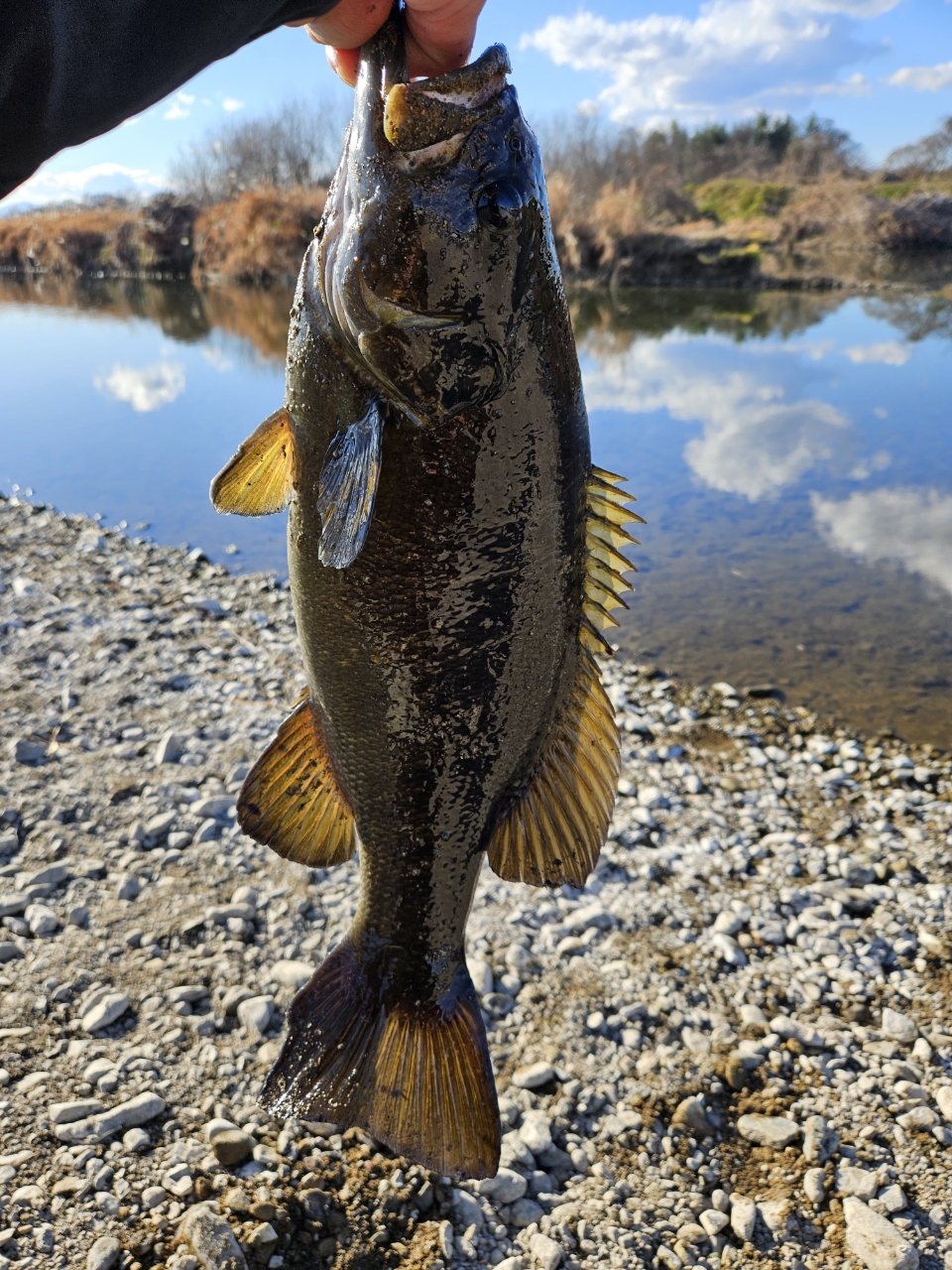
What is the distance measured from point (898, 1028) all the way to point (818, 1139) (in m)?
0.85

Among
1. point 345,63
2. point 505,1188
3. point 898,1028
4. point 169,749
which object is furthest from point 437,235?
point 169,749

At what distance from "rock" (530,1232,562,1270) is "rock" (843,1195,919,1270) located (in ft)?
3.43

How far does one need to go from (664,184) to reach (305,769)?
5366 centimetres

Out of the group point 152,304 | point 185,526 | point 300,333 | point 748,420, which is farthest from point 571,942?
point 152,304

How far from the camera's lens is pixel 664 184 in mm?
48250

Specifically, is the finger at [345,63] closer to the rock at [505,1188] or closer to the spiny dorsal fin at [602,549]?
the spiny dorsal fin at [602,549]

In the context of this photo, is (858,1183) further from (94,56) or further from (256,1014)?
(94,56)

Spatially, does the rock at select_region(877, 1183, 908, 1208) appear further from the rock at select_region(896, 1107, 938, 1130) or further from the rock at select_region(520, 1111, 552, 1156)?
the rock at select_region(520, 1111, 552, 1156)

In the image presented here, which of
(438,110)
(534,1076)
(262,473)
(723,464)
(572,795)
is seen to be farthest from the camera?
(723,464)

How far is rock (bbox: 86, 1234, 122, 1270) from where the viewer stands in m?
2.65

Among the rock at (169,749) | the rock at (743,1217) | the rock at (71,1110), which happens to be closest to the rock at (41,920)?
the rock at (71,1110)

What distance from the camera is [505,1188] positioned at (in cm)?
315

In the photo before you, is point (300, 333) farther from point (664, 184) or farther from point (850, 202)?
point (664, 184)

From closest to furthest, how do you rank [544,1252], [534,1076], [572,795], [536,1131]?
1. [572,795]
2. [544,1252]
3. [536,1131]
4. [534,1076]
